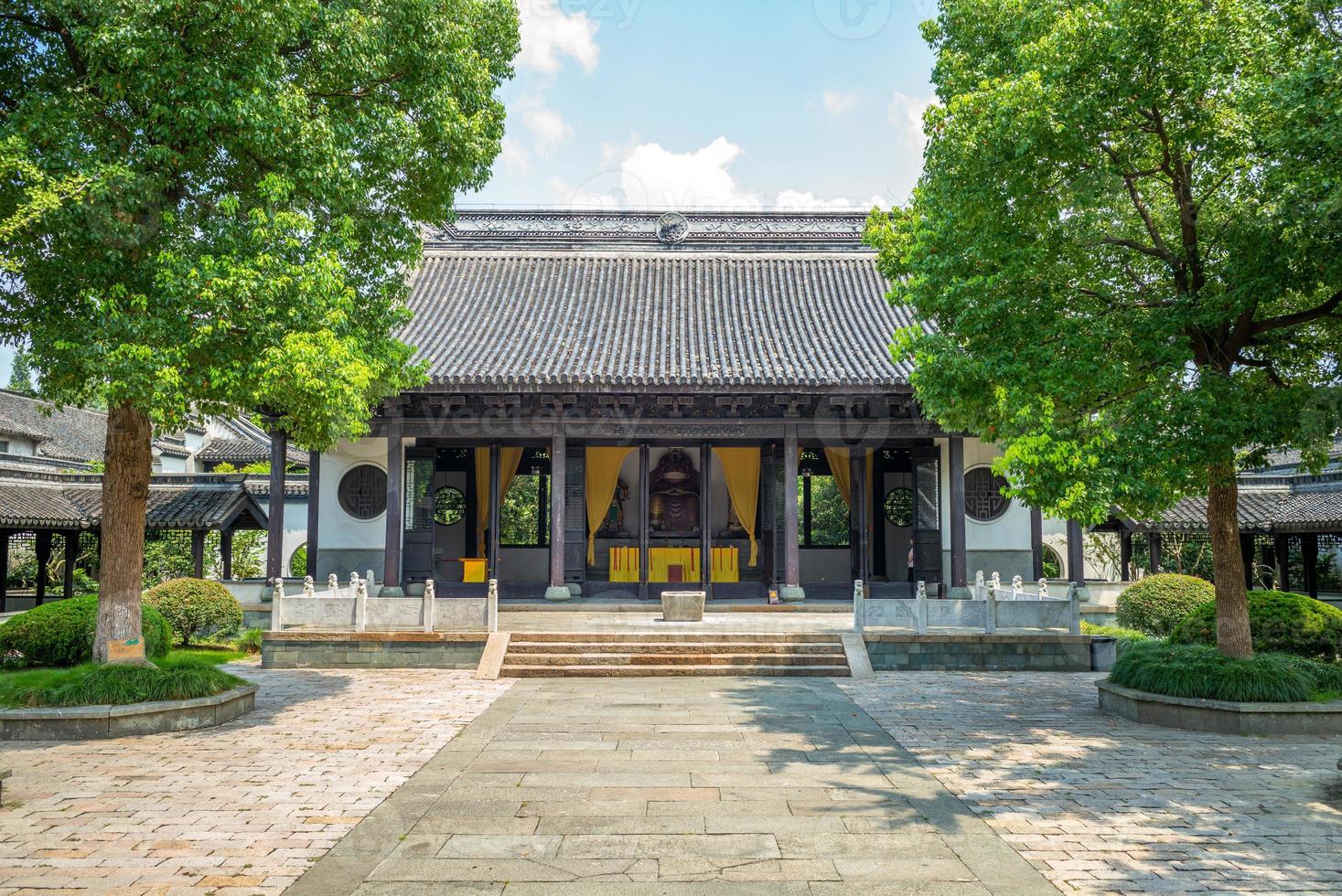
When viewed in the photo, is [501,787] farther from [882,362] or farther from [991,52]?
[882,362]

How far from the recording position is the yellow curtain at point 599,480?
17984 mm

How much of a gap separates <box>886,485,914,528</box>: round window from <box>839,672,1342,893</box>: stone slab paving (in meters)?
8.86

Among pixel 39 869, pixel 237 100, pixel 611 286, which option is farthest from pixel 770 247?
pixel 39 869

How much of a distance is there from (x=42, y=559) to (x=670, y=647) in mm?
17151

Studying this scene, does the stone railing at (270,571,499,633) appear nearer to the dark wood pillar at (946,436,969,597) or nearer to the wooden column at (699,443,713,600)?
the wooden column at (699,443,713,600)

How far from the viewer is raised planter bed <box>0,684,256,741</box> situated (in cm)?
755

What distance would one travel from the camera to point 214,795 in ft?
19.4

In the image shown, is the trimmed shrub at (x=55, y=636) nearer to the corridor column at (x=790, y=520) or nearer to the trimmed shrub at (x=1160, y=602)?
the corridor column at (x=790, y=520)

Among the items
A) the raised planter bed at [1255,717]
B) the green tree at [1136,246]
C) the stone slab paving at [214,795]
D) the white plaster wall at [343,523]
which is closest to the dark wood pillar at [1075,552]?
the green tree at [1136,246]

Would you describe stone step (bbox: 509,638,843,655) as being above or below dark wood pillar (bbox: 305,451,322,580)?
below

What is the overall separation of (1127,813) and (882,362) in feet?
35.1

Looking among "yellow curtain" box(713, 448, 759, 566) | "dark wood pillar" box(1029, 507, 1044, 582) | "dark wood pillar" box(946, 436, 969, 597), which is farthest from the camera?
"yellow curtain" box(713, 448, 759, 566)

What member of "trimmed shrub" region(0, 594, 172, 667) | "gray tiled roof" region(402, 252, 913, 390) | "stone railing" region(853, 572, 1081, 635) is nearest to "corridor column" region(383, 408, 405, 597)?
"gray tiled roof" region(402, 252, 913, 390)

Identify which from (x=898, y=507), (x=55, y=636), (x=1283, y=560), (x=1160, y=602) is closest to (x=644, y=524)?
(x=898, y=507)
